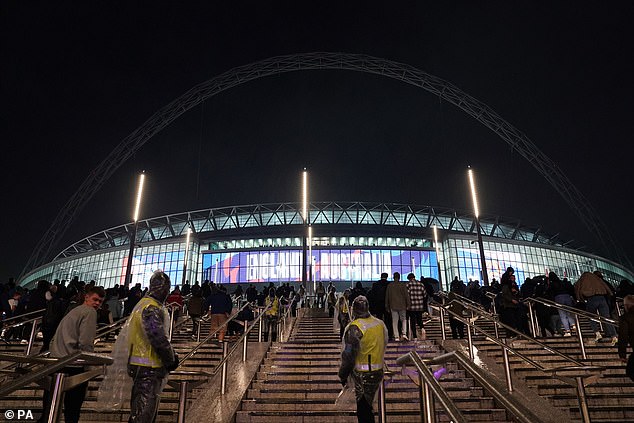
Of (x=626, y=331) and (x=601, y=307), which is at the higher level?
(x=601, y=307)

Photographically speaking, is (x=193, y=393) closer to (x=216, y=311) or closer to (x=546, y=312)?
(x=216, y=311)

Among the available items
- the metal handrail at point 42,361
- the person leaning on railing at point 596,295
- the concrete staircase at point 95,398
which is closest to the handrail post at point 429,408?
the concrete staircase at point 95,398

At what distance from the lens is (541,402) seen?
251 inches

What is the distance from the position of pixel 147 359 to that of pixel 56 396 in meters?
0.81

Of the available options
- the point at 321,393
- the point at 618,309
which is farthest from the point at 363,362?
the point at 618,309

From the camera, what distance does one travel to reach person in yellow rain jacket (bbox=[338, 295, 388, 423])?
499cm

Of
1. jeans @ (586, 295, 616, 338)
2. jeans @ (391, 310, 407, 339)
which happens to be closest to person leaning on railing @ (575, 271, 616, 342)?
jeans @ (586, 295, 616, 338)

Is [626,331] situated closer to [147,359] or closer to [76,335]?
[147,359]

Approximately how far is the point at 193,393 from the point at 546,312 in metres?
10.0

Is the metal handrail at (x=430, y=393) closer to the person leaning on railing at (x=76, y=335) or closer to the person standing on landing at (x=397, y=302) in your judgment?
the person leaning on railing at (x=76, y=335)

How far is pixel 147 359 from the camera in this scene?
434 cm

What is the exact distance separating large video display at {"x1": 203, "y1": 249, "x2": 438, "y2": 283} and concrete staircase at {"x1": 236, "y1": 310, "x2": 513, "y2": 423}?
40550 mm

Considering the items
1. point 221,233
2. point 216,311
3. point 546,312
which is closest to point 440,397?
point 216,311

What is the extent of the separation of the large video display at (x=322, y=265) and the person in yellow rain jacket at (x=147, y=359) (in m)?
46.2
